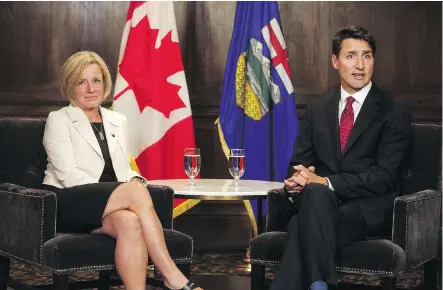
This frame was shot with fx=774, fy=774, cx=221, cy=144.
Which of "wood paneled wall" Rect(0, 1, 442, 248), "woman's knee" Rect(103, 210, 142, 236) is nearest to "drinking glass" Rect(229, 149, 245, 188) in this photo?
"woman's knee" Rect(103, 210, 142, 236)

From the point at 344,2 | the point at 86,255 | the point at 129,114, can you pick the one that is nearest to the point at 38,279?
the point at 129,114

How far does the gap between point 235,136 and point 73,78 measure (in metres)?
1.49

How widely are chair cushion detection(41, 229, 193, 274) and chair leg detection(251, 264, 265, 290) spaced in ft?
2.10

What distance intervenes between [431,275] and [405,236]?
487 millimetres

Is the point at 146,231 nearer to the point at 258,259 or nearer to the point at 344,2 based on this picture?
the point at 258,259

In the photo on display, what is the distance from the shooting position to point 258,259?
11.2 ft

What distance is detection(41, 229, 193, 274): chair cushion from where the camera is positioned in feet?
10.6

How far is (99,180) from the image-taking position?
3.79 meters

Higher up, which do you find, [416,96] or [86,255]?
[416,96]

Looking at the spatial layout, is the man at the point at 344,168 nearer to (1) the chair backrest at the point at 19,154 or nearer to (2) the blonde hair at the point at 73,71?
(2) the blonde hair at the point at 73,71

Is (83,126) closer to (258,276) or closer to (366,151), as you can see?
(258,276)

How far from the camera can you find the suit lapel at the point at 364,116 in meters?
3.50

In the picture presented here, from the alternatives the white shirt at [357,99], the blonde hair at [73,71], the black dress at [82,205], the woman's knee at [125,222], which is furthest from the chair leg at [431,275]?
the blonde hair at [73,71]

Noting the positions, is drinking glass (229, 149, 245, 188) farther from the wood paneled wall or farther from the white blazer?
the wood paneled wall
